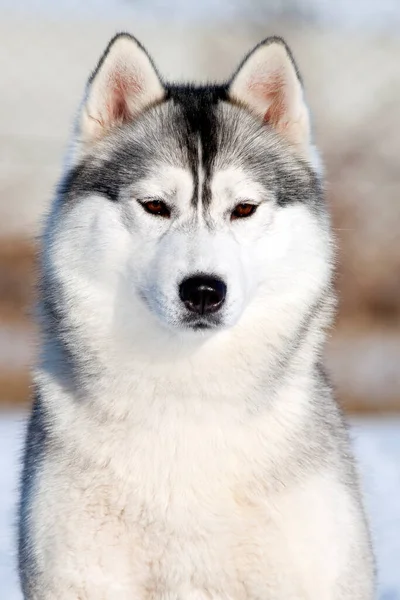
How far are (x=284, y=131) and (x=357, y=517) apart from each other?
4.71ft

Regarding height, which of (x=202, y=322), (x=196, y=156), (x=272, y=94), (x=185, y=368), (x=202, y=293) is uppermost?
(x=272, y=94)

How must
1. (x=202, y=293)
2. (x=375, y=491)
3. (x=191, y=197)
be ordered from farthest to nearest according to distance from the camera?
(x=375, y=491)
(x=191, y=197)
(x=202, y=293)

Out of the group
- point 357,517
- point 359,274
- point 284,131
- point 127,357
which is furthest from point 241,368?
point 359,274

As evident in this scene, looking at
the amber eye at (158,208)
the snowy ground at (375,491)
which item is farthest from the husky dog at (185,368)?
the snowy ground at (375,491)

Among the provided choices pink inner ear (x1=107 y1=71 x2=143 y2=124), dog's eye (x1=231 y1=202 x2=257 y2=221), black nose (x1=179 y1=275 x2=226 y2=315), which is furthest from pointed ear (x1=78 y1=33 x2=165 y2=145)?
black nose (x1=179 y1=275 x2=226 y2=315)

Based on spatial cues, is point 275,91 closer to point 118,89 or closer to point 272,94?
point 272,94

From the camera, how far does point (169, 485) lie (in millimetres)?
3752

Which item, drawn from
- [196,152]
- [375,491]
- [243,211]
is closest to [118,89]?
[196,152]

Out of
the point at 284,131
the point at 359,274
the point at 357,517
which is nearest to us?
the point at 357,517

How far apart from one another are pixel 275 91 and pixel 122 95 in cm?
57

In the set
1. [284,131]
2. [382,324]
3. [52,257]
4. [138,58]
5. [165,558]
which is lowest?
[382,324]

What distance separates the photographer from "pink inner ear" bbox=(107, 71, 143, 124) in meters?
4.08

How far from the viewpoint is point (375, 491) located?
684 cm

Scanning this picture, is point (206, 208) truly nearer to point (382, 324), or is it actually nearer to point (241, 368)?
point (241, 368)
